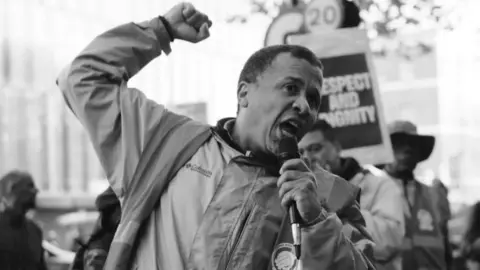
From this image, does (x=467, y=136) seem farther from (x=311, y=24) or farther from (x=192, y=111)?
(x=311, y=24)

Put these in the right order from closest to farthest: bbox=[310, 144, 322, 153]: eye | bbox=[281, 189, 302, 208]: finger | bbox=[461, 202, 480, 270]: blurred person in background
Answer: bbox=[281, 189, 302, 208]: finger → bbox=[310, 144, 322, 153]: eye → bbox=[461, 202, 480, 270]: blurred person in background

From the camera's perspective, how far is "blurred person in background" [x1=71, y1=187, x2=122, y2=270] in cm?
650

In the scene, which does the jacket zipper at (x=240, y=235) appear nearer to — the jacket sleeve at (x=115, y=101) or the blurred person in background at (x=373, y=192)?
the jacket sleeve at (x=115, y=101)

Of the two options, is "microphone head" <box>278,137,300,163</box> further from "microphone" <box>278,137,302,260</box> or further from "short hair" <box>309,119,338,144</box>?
"short hair" <box>309,119,338,144</box>

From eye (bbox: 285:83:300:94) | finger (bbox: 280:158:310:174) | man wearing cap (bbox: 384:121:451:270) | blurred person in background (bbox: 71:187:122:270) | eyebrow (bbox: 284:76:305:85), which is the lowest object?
man wearing cap (bbox: 384:121:451:270)

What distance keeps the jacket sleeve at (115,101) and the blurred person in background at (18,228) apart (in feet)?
19.1

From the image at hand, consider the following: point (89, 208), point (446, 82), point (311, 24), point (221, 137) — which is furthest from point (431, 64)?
point (221, 137)

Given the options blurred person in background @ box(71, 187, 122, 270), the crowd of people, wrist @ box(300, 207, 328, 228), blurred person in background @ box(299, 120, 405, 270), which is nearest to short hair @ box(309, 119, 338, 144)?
blurred person in background @ box(299, 120, 405, 270)

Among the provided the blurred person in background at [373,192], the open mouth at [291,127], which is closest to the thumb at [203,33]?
the open mouth at [291,127]

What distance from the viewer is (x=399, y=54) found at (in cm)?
1769

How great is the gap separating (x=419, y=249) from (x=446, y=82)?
66.1m

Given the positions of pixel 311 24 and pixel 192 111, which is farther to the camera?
pixel 192 111

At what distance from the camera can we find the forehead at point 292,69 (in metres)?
3.61

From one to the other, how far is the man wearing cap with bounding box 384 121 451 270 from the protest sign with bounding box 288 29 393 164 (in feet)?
1.92
